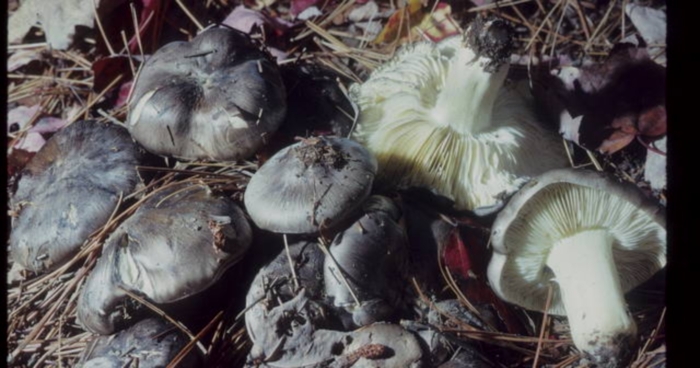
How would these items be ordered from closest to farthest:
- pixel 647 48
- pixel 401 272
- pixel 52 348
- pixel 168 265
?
pixel 168 265 < pixel 401 272 < pixel 52 348 < pixel 647 48

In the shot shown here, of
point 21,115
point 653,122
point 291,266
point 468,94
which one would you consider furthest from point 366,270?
point 21,115

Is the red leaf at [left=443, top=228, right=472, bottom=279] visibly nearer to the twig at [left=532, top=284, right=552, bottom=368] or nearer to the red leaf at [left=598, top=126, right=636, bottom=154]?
the twig at [left=532, top=284, right=552, bottom=368]

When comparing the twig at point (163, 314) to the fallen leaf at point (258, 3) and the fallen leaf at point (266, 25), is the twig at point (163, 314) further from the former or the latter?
the fallen leaf at point (258, 3)

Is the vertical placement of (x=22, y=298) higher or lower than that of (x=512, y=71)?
lower

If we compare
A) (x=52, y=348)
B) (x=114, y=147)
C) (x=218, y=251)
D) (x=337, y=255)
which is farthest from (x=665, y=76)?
(x=52, y=348)

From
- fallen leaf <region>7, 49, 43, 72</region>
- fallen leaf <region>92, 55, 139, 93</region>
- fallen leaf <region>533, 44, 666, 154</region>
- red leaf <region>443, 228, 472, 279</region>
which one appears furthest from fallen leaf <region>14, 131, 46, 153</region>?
fallen leaf <region>533, 44, 666, 154</region>

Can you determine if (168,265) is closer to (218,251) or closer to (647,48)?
(218,251)

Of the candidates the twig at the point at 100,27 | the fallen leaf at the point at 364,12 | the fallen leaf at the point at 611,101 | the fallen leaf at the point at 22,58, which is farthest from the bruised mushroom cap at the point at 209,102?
the fallen leaf at the point at 611,101
